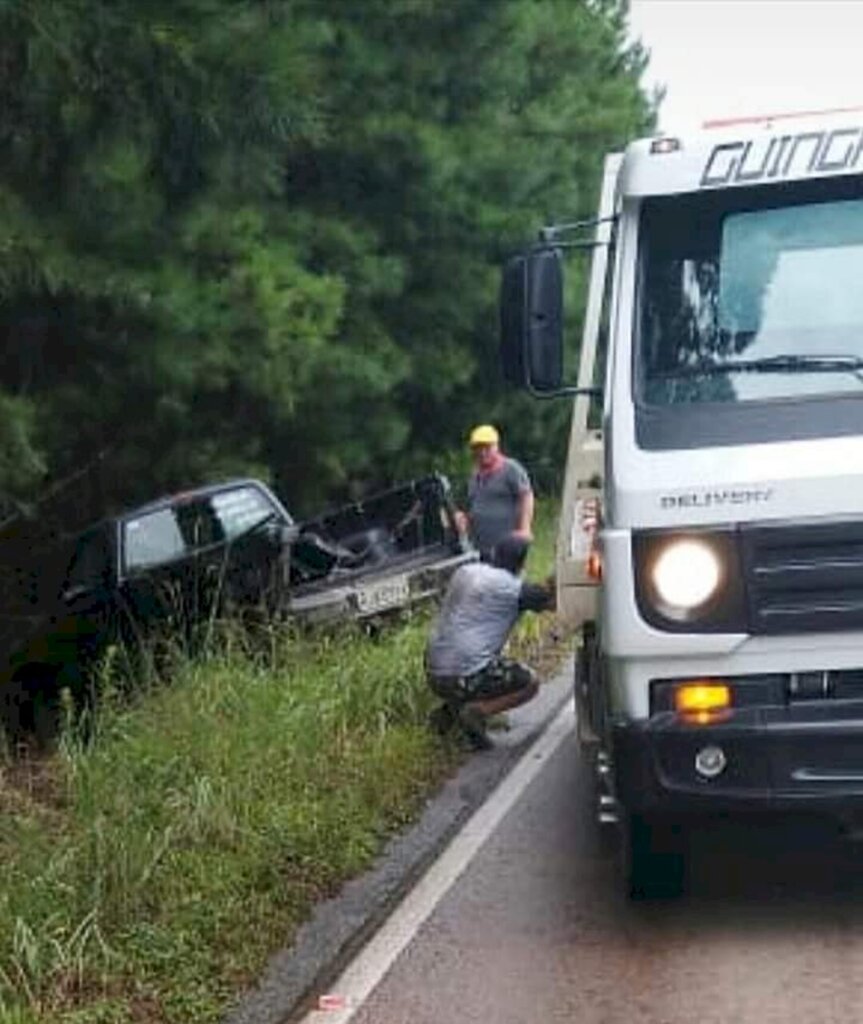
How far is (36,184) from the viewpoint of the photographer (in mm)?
11320

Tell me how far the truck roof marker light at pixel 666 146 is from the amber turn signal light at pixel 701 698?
193 cm

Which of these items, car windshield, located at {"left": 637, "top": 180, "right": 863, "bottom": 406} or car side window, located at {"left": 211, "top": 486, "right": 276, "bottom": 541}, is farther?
car side window, located at {"left": 211, "top": 486, "right": 276, "bottom": 541}

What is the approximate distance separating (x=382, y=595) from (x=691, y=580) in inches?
275

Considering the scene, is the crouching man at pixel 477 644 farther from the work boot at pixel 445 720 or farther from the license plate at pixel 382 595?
the license plate at pixel 382 595

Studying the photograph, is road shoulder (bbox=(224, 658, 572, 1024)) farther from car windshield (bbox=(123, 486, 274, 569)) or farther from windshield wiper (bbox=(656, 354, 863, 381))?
car windshield (bbox=(123, 486, 274, 569))

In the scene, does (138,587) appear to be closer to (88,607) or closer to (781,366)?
(88,607)

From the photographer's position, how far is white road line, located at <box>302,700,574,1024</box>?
6.45 metres

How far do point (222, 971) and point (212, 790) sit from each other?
1.65 m

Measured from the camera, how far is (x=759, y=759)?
21.2 ft

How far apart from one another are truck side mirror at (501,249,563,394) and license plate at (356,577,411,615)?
5866 mm

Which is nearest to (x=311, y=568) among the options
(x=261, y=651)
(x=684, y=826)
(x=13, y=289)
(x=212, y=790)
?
(x=261, y=651)

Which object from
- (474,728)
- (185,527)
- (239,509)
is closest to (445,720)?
(474,728)

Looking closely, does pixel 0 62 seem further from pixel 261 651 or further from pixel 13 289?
pixel 261 651

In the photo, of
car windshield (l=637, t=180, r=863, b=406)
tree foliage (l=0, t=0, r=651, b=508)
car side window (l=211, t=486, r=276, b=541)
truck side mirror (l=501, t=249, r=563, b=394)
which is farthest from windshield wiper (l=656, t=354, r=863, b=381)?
car side window (l=211, t=486, r=276, b=541)
